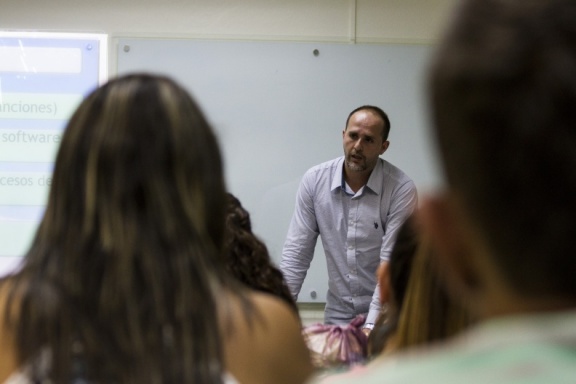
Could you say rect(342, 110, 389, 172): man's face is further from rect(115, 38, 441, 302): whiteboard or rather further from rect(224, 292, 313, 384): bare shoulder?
rect(224, 292, 313, 384): bare shoulder

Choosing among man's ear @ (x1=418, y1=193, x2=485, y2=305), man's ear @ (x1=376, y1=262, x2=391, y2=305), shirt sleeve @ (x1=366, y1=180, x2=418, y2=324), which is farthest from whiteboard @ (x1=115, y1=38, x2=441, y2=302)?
man's ear @ (x1=418, y1=193, x2=485, y2=305)

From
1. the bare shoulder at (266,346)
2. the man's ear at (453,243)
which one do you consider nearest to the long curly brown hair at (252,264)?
the bare shoulder at (266,346)

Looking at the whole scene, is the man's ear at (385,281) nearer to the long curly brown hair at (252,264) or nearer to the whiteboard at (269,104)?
the long curly brown hair at (252,264)

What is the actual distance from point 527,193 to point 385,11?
4.68 meters

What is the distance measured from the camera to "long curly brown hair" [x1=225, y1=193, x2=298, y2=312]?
2174mm

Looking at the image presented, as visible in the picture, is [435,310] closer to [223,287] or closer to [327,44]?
[223,287]

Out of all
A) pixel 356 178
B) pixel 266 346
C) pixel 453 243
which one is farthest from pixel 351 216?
pixel 453 243

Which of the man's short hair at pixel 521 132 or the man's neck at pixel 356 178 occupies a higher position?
the man's neck at pixel 356 178

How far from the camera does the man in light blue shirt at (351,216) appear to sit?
165 inches

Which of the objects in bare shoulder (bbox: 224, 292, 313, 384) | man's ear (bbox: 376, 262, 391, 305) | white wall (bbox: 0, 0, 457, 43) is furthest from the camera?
white wall (bbox: 0, 0, 457, 43)

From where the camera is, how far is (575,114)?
503 mm

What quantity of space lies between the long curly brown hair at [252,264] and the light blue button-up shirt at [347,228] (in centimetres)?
190

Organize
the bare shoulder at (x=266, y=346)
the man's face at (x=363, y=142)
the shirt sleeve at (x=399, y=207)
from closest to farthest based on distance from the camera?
the bare shoulder at (x=266, y=346)
the shirt sleeve at (x=399, y=207)
the man's face at (x=363, y=142)

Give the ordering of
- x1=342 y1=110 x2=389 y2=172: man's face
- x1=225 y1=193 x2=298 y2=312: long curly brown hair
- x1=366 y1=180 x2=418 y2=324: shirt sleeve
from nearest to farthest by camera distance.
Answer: x1=225 y1=193 x2=298 y2=312: long curly brown hair, x1=366 y1=180 x2=418 y2=324: shirt sleeve, x1=342 y1=110 x2=389 y2=172: man's face
